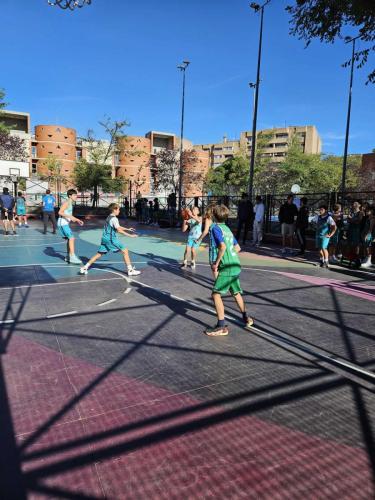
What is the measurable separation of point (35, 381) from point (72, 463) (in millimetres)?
1293

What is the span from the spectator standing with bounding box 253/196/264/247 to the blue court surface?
7754 mm

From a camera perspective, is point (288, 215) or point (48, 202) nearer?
point (288, 215)

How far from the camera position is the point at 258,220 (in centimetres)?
1448

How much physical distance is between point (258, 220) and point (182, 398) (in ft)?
38.6

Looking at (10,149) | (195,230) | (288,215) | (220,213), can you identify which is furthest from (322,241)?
(10,149)

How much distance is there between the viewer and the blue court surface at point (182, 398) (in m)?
2.43

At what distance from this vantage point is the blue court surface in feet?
7.97

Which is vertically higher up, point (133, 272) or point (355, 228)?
point (355, 228)

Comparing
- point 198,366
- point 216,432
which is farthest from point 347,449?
point 198,366

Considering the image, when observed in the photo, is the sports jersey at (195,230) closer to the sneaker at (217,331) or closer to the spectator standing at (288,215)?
the sneaker at (217,331)

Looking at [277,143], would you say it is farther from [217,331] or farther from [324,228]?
[217,331]

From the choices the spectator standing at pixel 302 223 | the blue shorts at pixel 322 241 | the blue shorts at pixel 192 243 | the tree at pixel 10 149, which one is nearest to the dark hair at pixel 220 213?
the blue shorts at pixel 192 243

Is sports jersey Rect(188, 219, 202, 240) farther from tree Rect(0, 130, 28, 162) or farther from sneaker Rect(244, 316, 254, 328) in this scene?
tree Rect(0, 130, 28, 162)

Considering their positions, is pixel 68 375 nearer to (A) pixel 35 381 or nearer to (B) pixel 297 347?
(A) pixel 35 381
